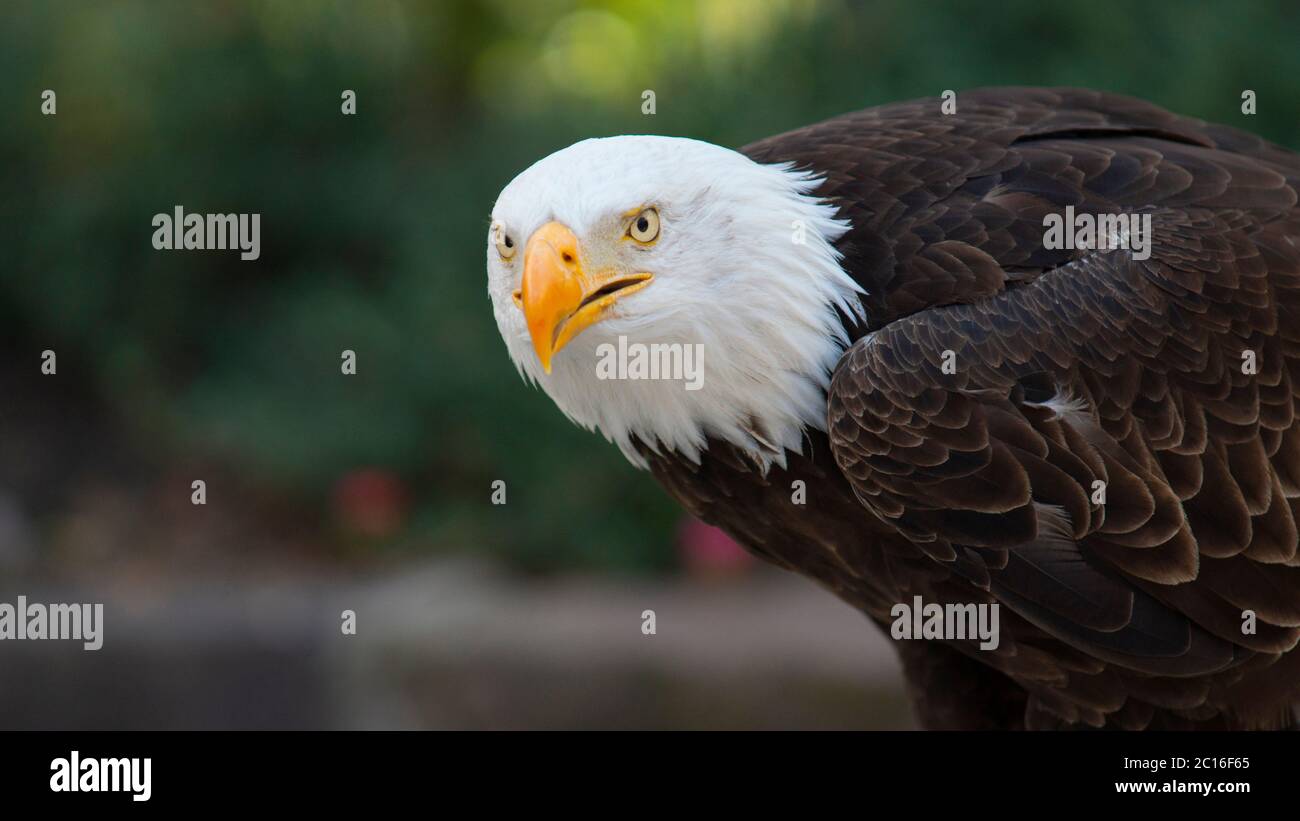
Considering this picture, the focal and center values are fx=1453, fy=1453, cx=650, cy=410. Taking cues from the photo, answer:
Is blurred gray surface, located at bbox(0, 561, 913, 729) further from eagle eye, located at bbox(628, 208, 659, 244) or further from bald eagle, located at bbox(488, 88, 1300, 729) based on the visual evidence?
eagle eye, located at bbox(628, 208, 659, 244)

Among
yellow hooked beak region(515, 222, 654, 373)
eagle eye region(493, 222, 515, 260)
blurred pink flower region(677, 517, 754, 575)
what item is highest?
eagle eye region(493, 222, 515, 260)

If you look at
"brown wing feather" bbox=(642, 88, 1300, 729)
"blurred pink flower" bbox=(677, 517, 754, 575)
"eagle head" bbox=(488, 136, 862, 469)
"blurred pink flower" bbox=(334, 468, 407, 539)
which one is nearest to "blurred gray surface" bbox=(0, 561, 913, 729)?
"blurred pink flower" bbox=(677, 517, 754, 575)

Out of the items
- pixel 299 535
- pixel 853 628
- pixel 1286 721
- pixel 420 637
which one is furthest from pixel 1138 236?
pixel 299 535

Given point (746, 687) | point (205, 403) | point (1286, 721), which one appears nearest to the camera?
point (1286, 721)

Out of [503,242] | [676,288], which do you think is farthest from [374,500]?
[676,288]

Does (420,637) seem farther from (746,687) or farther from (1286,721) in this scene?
(1286,721)

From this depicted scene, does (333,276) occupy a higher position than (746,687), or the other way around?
(333,276)

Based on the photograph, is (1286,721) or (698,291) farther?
(1286,721)
